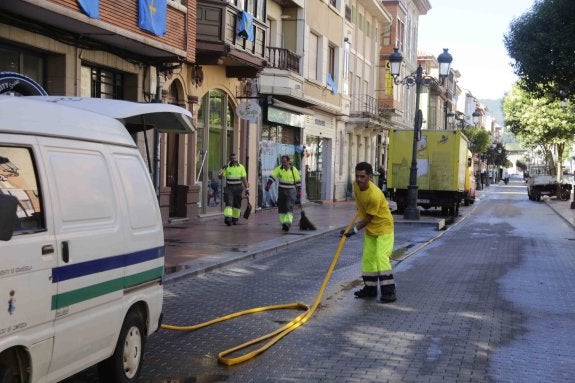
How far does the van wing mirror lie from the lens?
3477mm

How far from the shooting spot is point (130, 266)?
5.08 m

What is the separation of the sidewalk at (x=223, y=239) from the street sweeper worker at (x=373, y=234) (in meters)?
2.71

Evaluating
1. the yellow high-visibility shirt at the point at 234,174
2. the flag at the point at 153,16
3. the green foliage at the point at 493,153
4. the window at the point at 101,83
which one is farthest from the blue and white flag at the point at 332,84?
the green foliage at the point at 493,153

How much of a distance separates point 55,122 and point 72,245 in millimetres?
725

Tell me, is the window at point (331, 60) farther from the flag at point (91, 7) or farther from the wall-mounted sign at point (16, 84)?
the wall-mounted sign at point (16, 84)

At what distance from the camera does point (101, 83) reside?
15656 millimetres

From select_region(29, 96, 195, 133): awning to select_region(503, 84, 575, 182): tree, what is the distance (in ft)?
124

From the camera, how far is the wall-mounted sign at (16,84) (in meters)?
9.82

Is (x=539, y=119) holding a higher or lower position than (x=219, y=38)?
higher

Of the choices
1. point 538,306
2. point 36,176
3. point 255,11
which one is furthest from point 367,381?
point 255,11

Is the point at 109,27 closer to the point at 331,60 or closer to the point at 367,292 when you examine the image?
the point at 367,292

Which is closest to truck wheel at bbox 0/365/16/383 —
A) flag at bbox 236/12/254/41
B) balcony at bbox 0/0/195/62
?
balcony at bbox 0/0/195/62

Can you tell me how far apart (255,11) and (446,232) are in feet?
28.3

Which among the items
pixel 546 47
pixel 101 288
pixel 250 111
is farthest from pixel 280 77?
pixel 101 288
